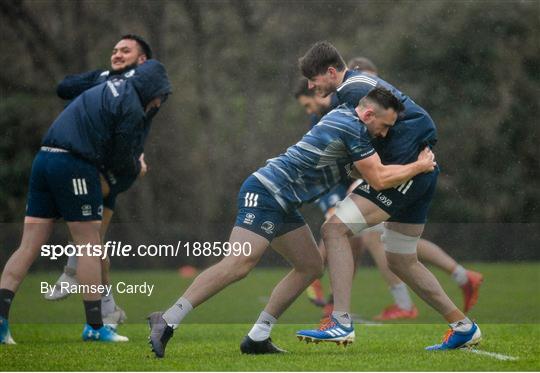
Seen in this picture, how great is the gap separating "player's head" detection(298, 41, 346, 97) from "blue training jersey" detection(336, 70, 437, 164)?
0.09m

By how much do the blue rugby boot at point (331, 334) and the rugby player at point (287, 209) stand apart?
1.35ft

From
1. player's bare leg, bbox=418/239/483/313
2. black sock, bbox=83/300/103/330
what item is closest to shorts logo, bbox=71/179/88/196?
black sock, bbox=83/300/103/330

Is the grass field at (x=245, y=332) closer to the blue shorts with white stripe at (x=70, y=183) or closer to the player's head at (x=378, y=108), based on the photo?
the blue shorts with white stripe at (x=70, y=183)

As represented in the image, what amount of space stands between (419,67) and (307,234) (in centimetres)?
1102

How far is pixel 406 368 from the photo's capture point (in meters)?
4.69

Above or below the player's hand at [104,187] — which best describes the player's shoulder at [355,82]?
above

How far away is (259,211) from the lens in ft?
16.9

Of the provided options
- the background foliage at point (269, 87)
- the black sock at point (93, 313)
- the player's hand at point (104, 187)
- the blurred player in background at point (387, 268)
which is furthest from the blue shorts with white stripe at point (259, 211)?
the background foliage at point (269, 87)

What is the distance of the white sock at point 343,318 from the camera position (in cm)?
508

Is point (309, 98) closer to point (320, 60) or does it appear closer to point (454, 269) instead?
point (454, 269)

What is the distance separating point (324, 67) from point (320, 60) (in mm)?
47

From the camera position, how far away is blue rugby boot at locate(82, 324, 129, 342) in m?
6.19

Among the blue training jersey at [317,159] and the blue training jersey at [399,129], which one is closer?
the blue training jersey at [317,159]

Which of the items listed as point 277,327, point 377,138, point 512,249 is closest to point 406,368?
point 377,138
